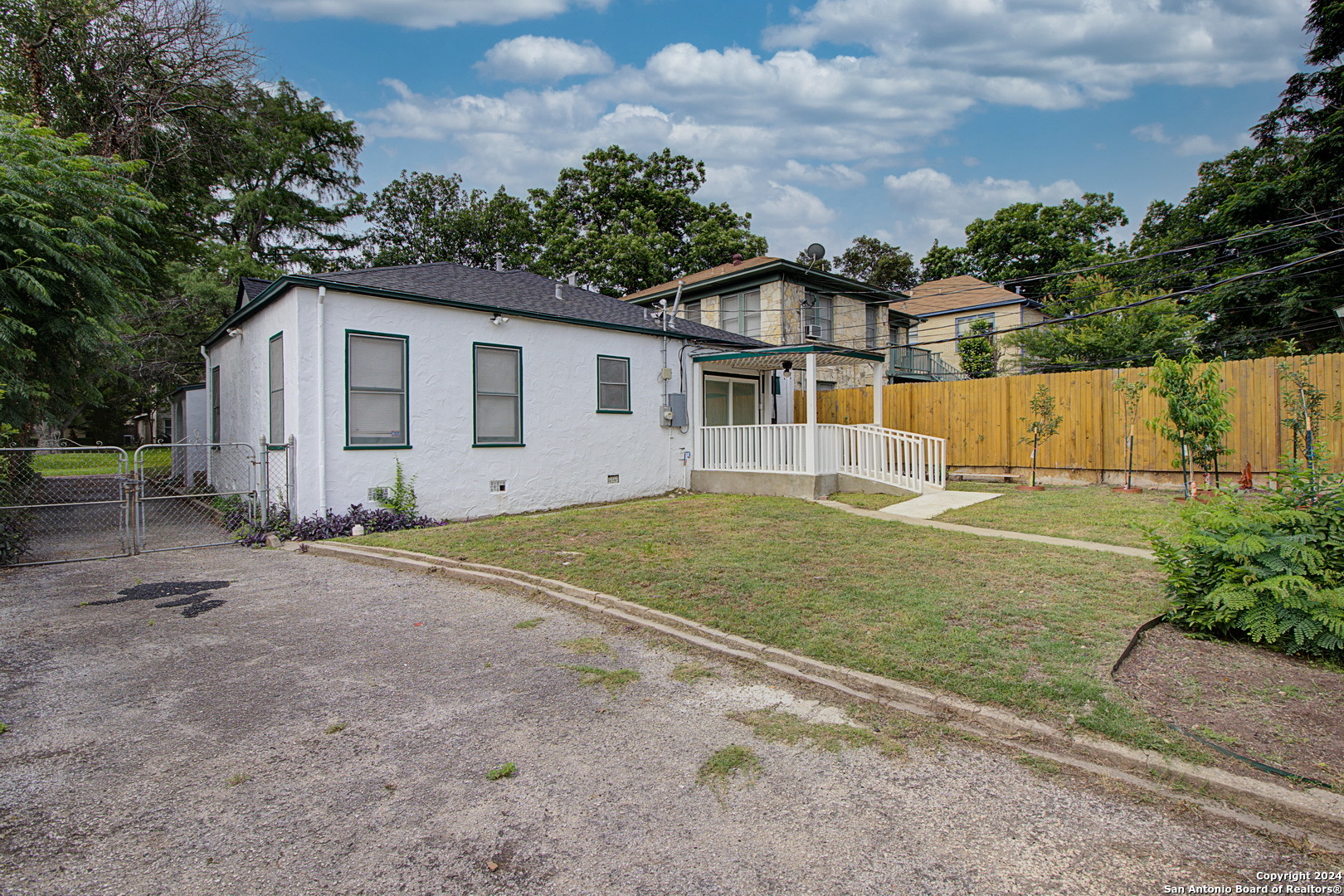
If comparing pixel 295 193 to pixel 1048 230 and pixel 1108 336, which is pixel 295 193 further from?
A: pixel 1048 230

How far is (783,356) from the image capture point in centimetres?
1371

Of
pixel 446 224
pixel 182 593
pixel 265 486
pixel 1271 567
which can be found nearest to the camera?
pixel 1271 567

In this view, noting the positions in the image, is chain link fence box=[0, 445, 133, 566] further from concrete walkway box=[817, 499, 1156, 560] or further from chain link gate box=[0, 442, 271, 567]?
concrete walkway box=[817, 499, 1156, 560]

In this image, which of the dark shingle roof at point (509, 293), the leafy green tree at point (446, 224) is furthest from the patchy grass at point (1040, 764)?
the leafy green tree at point (446, 224)

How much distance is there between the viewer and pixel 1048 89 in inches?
613

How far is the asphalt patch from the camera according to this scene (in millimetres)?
5969

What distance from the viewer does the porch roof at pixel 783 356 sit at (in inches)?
504

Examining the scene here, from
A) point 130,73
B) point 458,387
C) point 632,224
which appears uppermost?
point 632,224

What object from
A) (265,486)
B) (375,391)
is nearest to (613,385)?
(375,391)

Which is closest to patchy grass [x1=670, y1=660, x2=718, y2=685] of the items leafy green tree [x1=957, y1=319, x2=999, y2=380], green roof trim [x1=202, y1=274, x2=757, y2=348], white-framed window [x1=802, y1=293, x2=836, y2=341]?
green roof trim [x1=202, y1=274, x2=757, y2=348]

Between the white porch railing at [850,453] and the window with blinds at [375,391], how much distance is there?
6546 millimetres

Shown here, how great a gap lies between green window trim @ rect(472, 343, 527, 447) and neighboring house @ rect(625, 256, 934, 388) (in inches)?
388

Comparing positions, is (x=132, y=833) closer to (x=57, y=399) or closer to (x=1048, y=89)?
(x=57, y=399)

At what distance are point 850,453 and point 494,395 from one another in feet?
22.2
